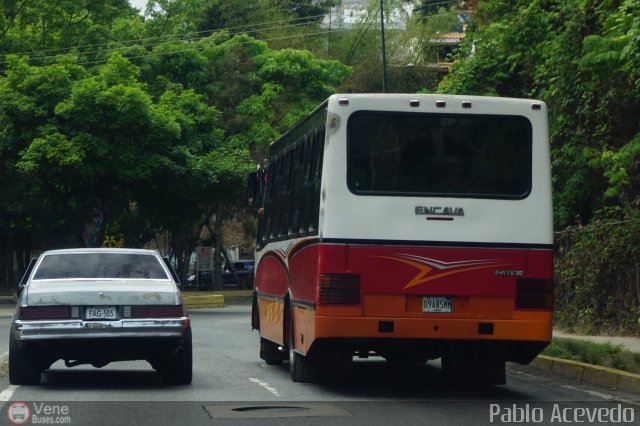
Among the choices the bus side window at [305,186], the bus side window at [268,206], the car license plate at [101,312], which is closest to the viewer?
the car license plate at [101,312]

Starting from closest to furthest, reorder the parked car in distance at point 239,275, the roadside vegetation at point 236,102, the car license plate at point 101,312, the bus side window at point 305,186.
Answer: the car license plate at point 101,312, the bus side window at point 305,186, the roadside vegetation at point 236,102, the parked car in distance at point 239,275

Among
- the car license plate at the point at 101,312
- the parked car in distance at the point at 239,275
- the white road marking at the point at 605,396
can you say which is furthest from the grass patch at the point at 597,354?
the parked car in distance at the point at 239,275

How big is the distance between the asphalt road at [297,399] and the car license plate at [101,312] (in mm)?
826

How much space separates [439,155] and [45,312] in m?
4.60

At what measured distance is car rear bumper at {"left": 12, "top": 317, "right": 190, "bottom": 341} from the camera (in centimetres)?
1315

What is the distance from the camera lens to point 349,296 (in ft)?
42.9

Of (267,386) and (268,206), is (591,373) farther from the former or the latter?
(268,206)

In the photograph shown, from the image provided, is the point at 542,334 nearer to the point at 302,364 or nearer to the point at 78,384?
the point at 302,364

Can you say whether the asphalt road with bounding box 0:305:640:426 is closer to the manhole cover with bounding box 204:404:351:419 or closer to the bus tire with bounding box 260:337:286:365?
the manhole cover with bounding box 204:404:351:419

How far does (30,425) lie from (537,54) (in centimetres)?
2031

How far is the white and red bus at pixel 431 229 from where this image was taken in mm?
13102

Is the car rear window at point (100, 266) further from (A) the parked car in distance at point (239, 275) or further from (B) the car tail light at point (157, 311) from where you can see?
(A) the parked car in distance at point (239, 275)

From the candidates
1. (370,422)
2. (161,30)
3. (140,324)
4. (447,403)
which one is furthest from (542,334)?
(161,30)

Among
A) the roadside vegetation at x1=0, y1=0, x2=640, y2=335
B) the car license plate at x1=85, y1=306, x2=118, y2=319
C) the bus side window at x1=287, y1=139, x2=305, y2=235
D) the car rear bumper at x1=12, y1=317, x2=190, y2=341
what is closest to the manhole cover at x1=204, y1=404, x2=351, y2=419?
the car rear bumper at x1=12, y1=317, x2=190, y2=341
